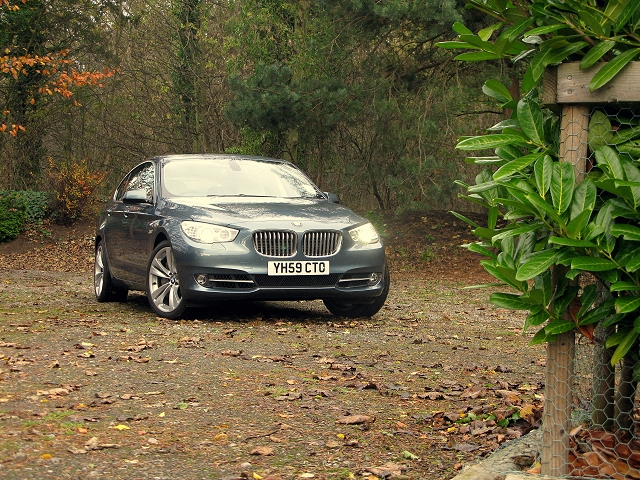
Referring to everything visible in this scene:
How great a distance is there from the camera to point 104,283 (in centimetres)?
1073

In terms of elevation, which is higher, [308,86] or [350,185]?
[308,86]

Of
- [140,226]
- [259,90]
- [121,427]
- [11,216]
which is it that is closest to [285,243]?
[140,226]

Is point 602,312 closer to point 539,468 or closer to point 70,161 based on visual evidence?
point 539,468

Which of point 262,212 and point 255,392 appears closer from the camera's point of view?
point 255,392

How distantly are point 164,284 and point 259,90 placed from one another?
390 inches

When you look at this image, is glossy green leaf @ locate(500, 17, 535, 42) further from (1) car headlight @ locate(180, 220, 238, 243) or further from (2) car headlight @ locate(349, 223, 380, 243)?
(2) car headlight @ locate(349, 223, 380, 243)

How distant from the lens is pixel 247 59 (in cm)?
2022

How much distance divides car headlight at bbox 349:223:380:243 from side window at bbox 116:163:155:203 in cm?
233

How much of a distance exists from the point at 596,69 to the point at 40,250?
18.6 metres

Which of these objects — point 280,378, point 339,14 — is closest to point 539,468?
point 280,378

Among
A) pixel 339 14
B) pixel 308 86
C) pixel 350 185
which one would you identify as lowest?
pixel 350 185

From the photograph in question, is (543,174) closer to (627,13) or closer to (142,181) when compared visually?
(627,13)

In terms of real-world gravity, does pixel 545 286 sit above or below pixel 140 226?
above

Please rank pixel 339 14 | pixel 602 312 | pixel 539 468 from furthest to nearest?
1. pixel 339 14
2. pixel 539 468
3. pixel 602 312
